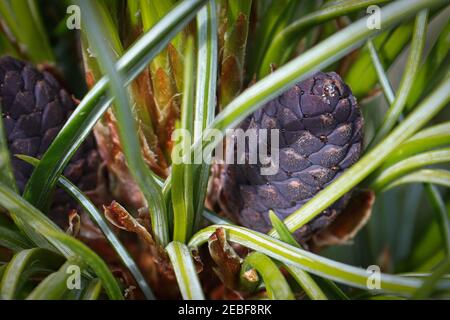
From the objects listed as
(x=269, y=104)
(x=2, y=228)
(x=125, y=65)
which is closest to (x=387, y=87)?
(x=269, y=104)

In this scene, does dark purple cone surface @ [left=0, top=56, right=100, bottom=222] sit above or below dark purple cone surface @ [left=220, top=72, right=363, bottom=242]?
above

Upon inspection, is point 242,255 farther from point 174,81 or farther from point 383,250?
point 383,250

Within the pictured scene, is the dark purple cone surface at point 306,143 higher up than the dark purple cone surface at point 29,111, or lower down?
lower down

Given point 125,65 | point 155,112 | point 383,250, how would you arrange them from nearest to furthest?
point 125,65 → point 155,112 → point 383,250
